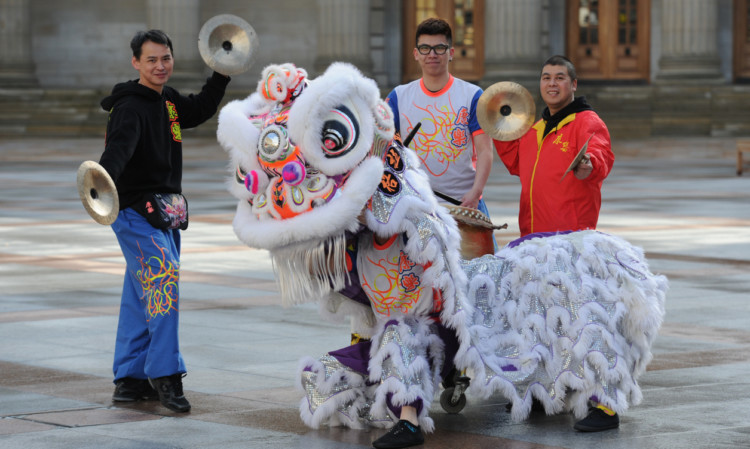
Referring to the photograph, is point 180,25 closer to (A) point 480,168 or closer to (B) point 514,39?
(B) point 514,39

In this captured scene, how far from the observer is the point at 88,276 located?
1140 centimetres

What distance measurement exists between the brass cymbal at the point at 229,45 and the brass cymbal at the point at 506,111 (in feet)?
3.68

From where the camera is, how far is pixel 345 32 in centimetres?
3478

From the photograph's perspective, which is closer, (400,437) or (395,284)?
(400,437)

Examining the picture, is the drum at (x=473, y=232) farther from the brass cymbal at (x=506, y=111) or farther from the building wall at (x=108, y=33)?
the building wall at (x=108, y=33)

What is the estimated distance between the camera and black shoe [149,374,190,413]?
6.32m

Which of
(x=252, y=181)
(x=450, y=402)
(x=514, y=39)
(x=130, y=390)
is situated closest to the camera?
(x=252, y=181)

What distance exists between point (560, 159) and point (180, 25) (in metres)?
29.8

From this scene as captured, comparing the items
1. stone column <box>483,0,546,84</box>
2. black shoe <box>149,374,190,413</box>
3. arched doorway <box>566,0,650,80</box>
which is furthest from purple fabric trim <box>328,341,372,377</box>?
arched doorway <box>566,0,650,80</box>

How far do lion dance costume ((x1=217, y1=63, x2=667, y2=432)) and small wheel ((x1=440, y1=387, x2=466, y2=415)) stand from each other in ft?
1.06

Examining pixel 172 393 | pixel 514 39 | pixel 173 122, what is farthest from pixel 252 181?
pixel 514 39

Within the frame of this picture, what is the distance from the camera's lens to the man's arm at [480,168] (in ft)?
22.0

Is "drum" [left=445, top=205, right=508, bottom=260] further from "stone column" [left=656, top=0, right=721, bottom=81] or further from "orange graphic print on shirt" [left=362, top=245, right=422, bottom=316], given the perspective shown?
"stone column" [left=656, top=0, right=721, bottom=81]

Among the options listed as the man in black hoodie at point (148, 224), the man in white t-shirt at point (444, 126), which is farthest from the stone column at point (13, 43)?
the man in white t-shirt at point (444, 126)
